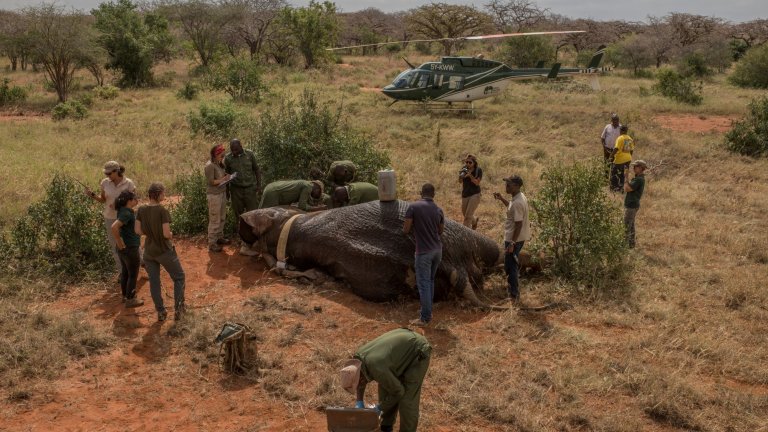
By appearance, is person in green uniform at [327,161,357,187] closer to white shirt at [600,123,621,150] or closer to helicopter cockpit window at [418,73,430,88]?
white shirt at [600,123,621,150]

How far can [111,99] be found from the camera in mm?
21406

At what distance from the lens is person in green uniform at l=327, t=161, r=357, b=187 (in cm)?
860

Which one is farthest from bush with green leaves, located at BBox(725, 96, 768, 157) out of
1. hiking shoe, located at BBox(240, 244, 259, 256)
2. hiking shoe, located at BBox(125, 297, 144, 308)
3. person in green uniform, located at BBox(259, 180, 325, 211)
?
hiking shoe, located at BBox(125, 297, 144, 308)

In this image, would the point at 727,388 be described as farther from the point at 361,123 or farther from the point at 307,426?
the point at 361,123

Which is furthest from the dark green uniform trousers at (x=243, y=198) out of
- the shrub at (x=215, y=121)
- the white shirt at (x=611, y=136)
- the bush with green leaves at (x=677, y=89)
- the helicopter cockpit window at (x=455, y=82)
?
the bush with green leaves at (x=677, y=89)

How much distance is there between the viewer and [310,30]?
3153 centimetres

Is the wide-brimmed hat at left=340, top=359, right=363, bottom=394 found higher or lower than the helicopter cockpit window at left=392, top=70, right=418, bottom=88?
lower

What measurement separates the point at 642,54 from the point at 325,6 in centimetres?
1666

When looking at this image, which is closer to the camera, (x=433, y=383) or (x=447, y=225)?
(x=433, y=383)

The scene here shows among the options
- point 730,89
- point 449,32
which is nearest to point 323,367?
point 730,89

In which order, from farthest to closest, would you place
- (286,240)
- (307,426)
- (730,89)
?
1. (730,89)
2. (286,240)
3. (307,426)

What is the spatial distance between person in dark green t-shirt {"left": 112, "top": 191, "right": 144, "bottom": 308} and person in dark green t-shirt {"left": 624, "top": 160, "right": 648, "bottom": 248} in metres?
6.01

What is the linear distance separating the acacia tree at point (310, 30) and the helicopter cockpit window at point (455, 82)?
12828mm

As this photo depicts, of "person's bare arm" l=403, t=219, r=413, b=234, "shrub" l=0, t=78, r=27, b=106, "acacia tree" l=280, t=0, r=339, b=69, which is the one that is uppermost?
"acacia tree" l=280, t=0, r=339, b=69
